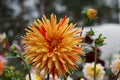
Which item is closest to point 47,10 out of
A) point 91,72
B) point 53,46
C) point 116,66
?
point 91,72

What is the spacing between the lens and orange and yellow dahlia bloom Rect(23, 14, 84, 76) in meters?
1.02

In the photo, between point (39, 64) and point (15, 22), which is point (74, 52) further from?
point (15, 22)

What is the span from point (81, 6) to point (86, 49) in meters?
14.5

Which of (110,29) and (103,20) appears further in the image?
(103,20)

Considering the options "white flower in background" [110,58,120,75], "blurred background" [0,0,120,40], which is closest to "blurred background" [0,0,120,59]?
"blurred background" [0,0,120,40]

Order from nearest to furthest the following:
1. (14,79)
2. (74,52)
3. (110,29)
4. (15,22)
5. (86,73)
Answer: (74,52) → (14,79) → (86,73) → (110,29) → (15,22)

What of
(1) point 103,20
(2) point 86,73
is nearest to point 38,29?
(2) point 86,73

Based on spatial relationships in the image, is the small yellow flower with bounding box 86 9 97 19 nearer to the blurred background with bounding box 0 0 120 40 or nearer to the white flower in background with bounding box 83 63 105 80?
the white flower in background with bounding box 83 63 105 80

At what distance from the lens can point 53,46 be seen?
1.06m

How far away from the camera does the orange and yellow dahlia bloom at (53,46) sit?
3.35ft

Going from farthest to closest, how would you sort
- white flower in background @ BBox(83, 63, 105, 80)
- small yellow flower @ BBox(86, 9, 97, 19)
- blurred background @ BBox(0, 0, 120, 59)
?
1. blurred background @ BBox(0, 0, 120, 59)
2. white flower in background @ BBox(83, 63, 105, 80)
3. small yellow flower @ BBox(86, 9, 97, 19)

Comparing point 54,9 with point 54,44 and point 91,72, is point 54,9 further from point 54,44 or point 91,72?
point 54,44

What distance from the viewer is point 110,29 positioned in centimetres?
411

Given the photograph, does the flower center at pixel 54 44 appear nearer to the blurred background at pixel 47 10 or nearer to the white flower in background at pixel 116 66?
the white flower in background at pixel 116 66
